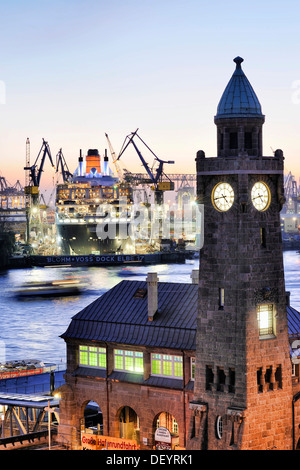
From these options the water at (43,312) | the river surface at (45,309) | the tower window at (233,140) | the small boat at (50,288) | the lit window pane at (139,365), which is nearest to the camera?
the tower window at (233,140)

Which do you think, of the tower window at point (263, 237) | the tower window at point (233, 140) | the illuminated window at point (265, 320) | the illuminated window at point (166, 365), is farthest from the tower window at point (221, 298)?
the illuminated window at point (166, 365)

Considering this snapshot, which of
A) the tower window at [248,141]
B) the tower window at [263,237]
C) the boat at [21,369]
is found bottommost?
the boat at [21,369]

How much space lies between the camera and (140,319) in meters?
36.3

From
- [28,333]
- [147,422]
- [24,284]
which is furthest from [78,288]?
[147,422]

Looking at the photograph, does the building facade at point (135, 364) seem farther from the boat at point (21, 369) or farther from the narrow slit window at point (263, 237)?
the boat at point (21, 369)

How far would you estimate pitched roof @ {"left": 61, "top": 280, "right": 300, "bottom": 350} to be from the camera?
3459cm

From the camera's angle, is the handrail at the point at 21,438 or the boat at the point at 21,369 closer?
the handrail at the point at 21,438

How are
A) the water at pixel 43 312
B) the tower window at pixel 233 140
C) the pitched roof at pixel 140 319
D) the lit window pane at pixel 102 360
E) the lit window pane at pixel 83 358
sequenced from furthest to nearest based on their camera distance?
the water at pixel 43 312
the lit window pane at pixel 83 358
the lit window pane at pixel 102 360
the pitched roof at pixel 140 319
the tower window at pixel 233 140

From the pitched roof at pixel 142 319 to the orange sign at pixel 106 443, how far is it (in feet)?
12.7

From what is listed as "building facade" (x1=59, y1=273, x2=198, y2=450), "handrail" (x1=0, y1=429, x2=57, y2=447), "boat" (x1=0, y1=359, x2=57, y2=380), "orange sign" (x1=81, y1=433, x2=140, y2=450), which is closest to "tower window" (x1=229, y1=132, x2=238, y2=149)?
"building facade" (x1=59, y1=273, x2=198, y2=450)

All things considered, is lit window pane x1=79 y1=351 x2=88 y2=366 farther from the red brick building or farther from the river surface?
the river surface

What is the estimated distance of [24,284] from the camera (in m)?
166

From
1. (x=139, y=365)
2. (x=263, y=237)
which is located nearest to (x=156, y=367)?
(x=139, y=365)

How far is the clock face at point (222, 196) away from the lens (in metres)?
29.5
